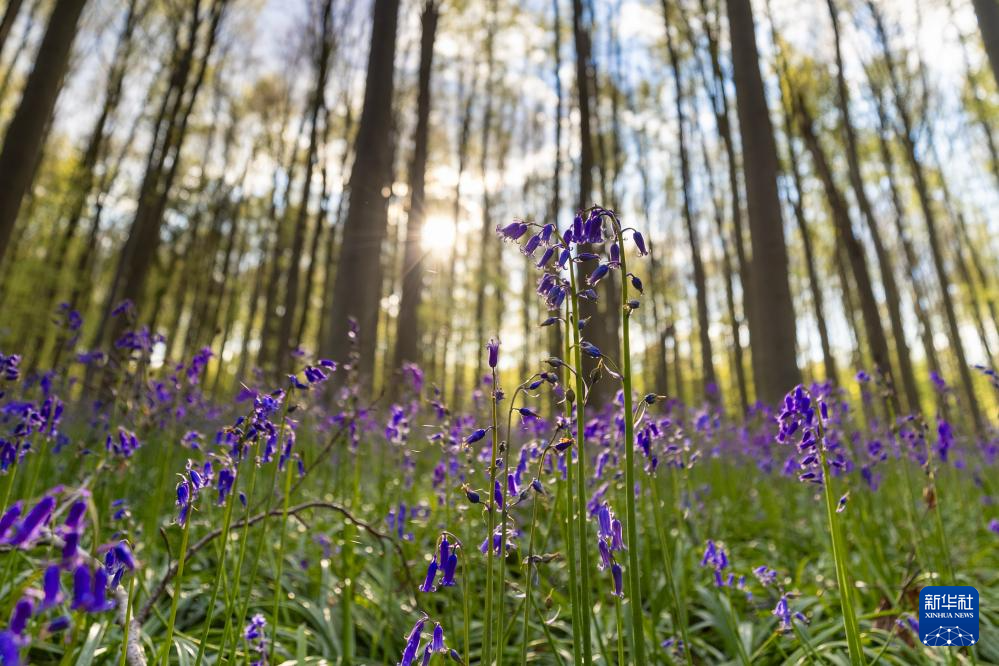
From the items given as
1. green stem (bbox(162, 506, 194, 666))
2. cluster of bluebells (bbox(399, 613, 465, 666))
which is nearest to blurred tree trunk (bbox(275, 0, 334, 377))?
green stem (bbox(162, 506, 194, 666))

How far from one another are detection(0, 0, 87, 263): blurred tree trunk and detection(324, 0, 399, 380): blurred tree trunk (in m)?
3.29

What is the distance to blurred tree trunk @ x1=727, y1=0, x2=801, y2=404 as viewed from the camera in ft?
21.1

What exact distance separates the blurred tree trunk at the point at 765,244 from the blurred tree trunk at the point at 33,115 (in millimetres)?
7019

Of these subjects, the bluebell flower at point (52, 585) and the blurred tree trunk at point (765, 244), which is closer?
the bluebell flower at point (52, 585)

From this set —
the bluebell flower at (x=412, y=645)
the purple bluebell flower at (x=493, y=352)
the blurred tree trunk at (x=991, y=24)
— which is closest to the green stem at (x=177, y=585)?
the bluebell flower at (x=412, y=645)

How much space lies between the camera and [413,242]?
41.5 ft

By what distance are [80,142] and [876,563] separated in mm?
20190

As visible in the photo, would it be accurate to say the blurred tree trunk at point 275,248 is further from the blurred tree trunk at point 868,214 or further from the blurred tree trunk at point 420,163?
the blurred tree trunk at point 868,214

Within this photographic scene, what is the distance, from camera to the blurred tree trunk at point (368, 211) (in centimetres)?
757

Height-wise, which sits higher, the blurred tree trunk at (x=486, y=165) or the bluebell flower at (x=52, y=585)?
the blurred tree trunk at (x=486, y=165)

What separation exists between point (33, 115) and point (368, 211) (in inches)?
141

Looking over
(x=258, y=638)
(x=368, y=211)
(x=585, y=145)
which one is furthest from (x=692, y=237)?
(x=258, y=638)

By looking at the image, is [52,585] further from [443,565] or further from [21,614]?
[443,565]

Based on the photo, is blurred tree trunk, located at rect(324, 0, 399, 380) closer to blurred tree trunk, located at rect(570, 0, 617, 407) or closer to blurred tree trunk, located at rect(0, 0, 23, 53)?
blurred tree trunk, located at rect(570, 0, 617, 407)
